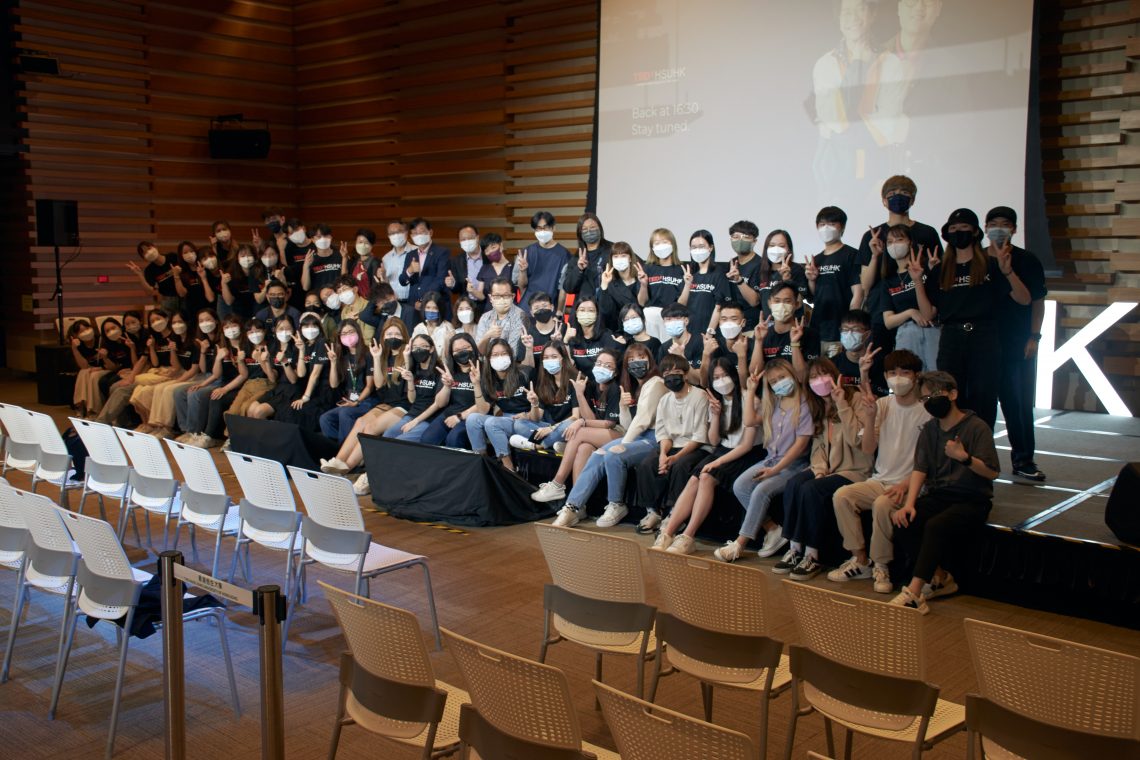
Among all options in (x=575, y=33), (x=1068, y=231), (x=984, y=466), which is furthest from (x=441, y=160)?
(x=984, y=466)

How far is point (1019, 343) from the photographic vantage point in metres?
6.67

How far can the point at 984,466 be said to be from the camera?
17.4 ft

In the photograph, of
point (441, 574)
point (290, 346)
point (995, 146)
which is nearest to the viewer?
point (441, 574)

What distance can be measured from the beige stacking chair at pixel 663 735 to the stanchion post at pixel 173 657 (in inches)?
58.6

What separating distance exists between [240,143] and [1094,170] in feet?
37.8

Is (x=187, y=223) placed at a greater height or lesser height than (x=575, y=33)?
lesser

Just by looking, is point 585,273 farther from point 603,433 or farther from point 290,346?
point 290,346

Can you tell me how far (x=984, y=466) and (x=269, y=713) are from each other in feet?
12.6

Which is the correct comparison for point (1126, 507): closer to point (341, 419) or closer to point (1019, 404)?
point (1019, 404)

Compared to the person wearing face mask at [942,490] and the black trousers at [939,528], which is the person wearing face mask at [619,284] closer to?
the person wearing face mask at [942,490]

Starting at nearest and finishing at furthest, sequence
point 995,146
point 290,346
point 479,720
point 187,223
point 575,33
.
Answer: point 479,720
point 995,146
point 290,346
point 575,33
point 187,223

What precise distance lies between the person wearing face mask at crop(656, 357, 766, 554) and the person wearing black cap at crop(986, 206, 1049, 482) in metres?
1.68

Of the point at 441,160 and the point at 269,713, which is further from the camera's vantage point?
the point at 441,160

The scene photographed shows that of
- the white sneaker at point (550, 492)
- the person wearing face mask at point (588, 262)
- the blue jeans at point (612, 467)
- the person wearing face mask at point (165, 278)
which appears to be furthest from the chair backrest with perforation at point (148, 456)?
the person wearing face mask at point (165, 278)
